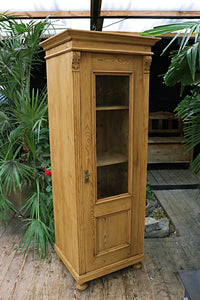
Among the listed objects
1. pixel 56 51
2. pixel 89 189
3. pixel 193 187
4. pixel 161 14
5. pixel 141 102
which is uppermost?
pixel 161 14

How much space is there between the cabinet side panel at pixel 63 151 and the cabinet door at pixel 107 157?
0.29ft

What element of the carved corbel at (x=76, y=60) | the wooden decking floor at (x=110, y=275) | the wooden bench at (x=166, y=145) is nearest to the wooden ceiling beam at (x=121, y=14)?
the carved corbel at (x=76, y=60)

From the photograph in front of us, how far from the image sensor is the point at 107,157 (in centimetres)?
197

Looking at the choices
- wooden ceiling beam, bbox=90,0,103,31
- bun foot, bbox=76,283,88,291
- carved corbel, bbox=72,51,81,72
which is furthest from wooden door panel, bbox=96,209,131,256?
wooden ceiling beam, bbox=90,0,103,31

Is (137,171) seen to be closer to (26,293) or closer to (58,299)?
(58,299)

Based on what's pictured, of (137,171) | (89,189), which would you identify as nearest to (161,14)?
(137,171)

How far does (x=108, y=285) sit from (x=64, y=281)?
1.14 feet

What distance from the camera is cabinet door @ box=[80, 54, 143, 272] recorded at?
1744 millimetres

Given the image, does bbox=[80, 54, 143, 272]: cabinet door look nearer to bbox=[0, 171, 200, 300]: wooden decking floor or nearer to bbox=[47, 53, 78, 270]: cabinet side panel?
bbox=[47, 53, 78, 270]: cabinet side panel

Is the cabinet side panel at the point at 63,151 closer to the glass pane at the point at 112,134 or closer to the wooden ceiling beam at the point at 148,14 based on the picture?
the glass pane at the point at 112,134

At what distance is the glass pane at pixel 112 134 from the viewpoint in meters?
1.83

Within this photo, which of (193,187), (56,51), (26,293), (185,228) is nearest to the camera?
(56,51)

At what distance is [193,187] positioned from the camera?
4023mm

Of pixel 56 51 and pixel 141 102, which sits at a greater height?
pixel 56 51
